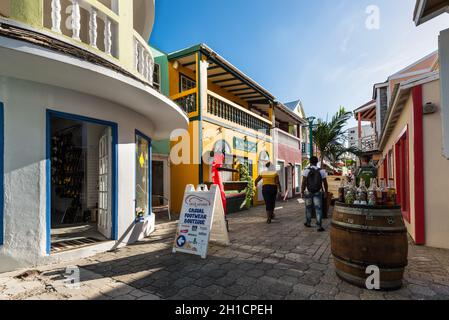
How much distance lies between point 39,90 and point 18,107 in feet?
1.32

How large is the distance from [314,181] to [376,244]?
330 cm

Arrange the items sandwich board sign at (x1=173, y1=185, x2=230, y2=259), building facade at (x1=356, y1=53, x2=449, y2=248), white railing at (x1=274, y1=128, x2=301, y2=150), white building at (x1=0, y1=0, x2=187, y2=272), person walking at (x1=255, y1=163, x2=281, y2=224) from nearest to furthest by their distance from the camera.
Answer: white building at (x1=0, y1=0, x2=187, y2=272) < sandwich board sign at (x1=173, y1=185, x2=230, y2=259) < building facade at (x1=356, y1=53, x2=449, y2=248) < person walking at (x1=255, y1=163, x2=281, y2=224) < white railing at (x1=274, y1=128, x2=301, y2=150)

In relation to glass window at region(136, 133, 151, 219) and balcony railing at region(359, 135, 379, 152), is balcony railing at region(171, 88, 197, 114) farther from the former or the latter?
balcony railing at region(359, 135, 379, 152)

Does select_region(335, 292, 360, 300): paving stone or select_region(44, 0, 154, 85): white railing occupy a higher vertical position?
select_region(44, 0, 154, 85): white railing

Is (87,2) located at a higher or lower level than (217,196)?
higher

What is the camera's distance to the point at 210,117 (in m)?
9.50

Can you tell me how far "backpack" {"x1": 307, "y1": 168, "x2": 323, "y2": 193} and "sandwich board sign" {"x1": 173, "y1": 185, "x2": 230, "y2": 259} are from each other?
252 centimetres

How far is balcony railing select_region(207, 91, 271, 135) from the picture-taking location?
9.95 meters

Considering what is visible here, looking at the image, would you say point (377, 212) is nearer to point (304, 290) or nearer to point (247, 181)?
point (304, 290)

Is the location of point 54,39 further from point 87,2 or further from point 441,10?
point 441,10

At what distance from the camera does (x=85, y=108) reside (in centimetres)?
443

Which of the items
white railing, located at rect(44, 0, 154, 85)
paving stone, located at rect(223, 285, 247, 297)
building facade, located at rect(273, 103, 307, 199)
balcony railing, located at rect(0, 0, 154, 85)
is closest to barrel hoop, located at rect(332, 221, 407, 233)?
paving stone, located at rect(223, 285, 247, 297)

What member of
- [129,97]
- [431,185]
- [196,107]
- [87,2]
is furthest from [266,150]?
[87,2]
